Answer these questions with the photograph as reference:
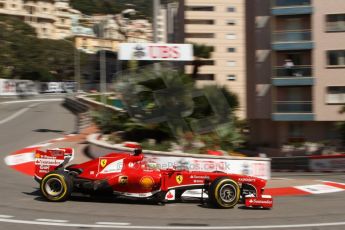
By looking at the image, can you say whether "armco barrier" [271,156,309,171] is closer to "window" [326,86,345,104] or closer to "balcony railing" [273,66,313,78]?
"window" [326,86,345,104]

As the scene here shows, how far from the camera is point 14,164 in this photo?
19.6m

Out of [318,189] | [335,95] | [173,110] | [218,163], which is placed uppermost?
[335,95]

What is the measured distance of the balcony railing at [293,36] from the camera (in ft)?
118

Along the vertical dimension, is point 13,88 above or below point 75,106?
above

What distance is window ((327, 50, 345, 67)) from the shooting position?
116 feet

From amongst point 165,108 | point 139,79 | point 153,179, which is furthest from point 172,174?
point 139,79

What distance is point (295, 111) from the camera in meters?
35.7

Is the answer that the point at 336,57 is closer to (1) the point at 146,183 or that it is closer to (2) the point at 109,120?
(2) the point at 109,120

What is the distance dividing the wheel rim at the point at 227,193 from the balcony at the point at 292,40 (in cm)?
2531

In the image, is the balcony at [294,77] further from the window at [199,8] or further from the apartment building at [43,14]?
the apartment building at [43,14]

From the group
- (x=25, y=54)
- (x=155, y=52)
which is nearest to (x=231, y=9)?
(x=25, y=54)

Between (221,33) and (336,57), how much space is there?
42.2 metres

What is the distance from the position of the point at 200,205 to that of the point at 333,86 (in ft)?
82.6

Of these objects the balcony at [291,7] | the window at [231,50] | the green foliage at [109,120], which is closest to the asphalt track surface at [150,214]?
the green foliage at [109,120]
